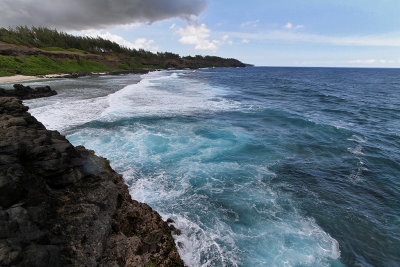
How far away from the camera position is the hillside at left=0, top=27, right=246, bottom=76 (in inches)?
2445

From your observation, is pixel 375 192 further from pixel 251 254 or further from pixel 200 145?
pixel 200 145

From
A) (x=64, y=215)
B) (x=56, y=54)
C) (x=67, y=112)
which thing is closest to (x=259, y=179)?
(x=64, y=215)

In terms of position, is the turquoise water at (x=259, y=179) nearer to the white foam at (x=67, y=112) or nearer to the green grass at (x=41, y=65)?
the white foam at (x=67, y=112)

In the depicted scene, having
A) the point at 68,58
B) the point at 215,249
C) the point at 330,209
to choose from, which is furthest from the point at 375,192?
the point at 68,58

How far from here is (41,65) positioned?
67.2 meters

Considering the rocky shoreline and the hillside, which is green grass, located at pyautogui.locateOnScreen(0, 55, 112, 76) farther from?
the rocky shoreline

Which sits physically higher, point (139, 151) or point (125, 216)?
point (125, 216)

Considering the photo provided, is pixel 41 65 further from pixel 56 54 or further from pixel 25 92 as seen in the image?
pixel 25 92

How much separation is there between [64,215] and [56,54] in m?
97.0

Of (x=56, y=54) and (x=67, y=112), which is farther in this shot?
(x=56, y=54)

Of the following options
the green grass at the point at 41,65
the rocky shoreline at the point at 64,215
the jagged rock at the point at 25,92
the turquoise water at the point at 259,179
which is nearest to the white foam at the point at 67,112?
the turquoise water at the point at 259,179

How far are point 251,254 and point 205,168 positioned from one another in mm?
6190

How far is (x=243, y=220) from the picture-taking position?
8.96 meters

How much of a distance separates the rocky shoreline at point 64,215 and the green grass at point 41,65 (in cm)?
6359
